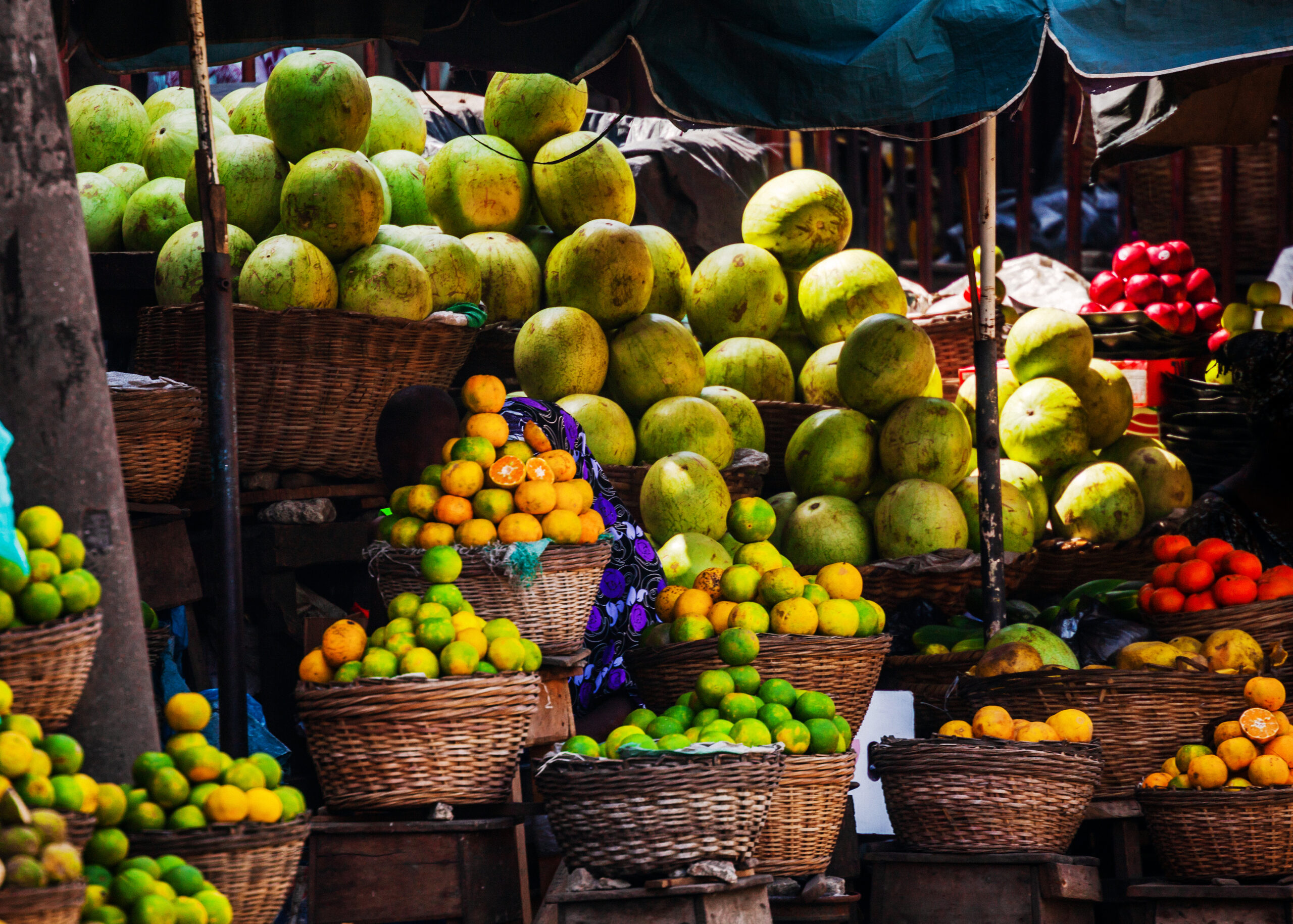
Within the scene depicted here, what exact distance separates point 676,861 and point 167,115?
3660 millimetres

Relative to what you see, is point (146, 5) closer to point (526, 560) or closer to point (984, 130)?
point (526, 560)

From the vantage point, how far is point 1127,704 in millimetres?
3764

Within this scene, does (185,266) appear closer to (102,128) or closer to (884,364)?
(102,128)

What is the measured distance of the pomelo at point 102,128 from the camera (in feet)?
16.7

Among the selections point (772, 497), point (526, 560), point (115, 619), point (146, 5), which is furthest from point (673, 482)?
point (115, 619)

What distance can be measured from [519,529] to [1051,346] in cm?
302

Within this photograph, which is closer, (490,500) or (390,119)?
(490,500)

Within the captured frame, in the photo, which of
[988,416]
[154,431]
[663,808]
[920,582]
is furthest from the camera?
[920,582]

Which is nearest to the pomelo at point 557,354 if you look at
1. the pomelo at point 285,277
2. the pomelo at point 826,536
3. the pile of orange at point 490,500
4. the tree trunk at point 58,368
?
the pomelo at point 285,277

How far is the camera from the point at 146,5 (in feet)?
12.3

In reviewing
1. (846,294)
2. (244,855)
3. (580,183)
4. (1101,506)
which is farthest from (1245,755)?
(580,183)

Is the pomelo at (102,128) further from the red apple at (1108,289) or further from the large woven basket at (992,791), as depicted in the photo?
the red apple at (1108,289)

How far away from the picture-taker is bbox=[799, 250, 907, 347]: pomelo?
17.9ft

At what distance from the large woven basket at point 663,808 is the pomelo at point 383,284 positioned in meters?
2.04
